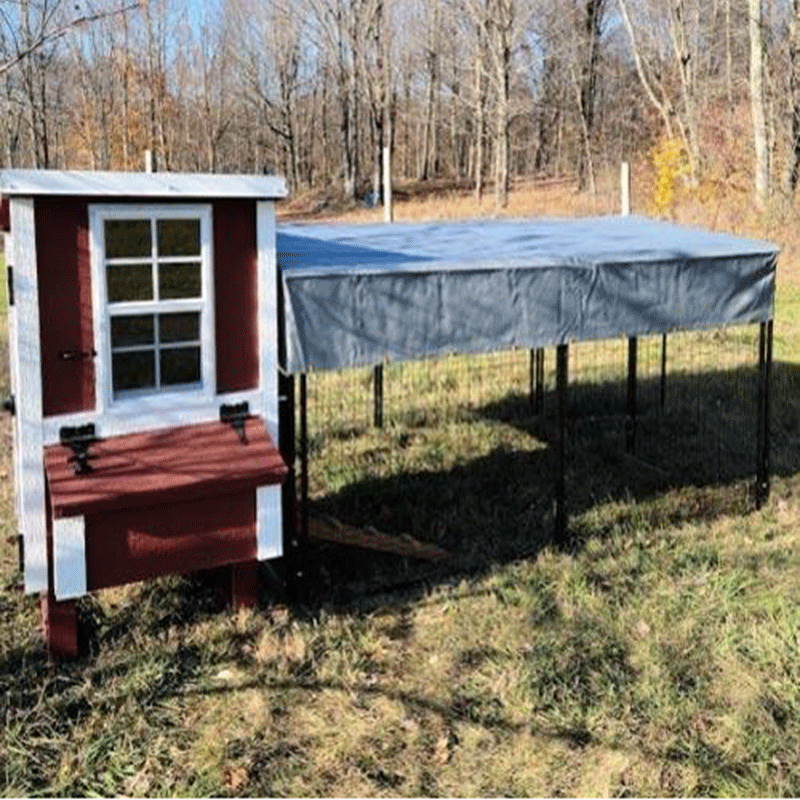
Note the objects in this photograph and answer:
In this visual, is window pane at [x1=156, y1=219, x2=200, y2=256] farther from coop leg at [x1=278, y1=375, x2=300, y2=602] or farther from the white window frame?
coop leg at [x1=278, y1=375, x2=300, y2=602]

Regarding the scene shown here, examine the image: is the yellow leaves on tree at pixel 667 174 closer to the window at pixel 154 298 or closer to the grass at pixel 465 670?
the grass at pixel 465 670

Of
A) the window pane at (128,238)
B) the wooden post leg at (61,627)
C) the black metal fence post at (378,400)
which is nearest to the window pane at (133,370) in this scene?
the window pane at (128,238)

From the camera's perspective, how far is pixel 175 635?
5.49m

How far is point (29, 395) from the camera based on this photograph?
5.08 meters

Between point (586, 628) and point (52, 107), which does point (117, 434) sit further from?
point (52, 107)

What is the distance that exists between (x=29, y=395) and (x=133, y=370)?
0.57m

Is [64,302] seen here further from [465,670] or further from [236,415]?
[465,670]

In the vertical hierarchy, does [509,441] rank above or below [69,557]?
below

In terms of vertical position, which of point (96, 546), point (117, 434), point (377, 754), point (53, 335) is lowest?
point (377, 754)

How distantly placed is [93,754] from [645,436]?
6885 mm

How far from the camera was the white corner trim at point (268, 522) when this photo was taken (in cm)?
552

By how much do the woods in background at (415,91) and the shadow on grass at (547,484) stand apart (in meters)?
17.1

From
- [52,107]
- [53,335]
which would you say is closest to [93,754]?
[53,335]

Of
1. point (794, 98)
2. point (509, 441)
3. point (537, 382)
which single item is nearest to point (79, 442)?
point (509, 441)
